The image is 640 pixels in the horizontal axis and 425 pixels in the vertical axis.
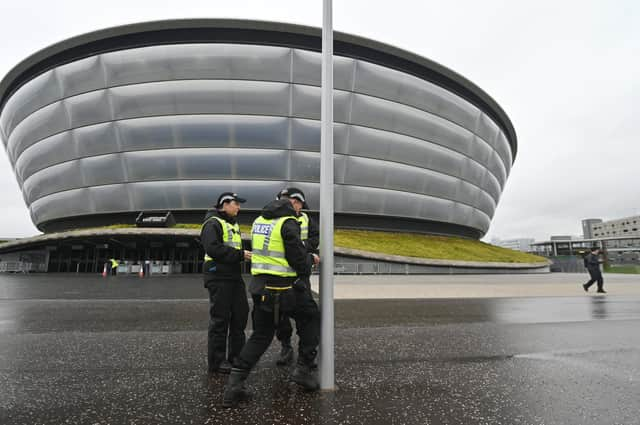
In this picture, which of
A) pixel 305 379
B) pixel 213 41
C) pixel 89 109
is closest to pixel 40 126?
pixel 89 109

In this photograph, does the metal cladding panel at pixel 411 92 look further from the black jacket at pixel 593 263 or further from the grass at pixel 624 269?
the black jacket at pixel 593 263

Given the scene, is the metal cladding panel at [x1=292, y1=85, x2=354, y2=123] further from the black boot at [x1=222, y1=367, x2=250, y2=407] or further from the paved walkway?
the black boot at [x1=222, y1=367, x2=250, y2=407]

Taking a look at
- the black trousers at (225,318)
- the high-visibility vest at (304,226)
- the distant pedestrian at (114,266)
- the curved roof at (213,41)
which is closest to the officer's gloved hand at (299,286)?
the black trousers at (225,318)

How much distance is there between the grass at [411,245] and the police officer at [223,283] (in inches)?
724

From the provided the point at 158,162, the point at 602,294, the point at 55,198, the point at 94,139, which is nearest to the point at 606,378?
the point at 602,294

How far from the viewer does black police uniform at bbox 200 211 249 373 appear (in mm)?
3715

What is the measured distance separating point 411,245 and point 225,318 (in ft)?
77.0

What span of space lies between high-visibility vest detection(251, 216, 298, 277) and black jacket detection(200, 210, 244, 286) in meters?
0.48

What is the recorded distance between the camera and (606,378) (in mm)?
3500

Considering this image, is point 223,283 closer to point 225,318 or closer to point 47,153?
point 225,318

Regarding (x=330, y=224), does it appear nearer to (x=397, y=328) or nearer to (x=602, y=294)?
(x=397, y=328)

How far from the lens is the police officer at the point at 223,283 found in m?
3.73

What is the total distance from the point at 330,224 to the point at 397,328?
3.67m

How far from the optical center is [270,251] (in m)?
3.24
